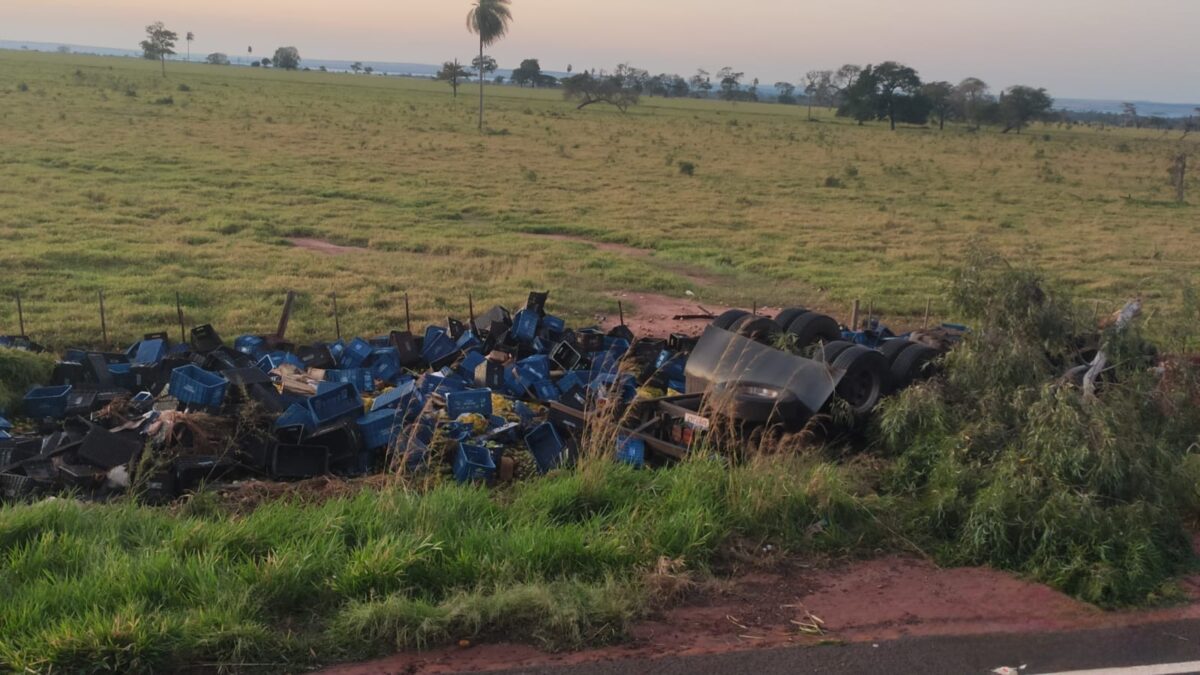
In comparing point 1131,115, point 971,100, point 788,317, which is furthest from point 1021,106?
point 788,317

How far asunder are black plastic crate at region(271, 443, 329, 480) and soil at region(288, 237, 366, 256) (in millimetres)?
10277

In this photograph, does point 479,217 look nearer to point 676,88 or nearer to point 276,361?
point 276,361

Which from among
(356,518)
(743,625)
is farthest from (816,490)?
(356,518)

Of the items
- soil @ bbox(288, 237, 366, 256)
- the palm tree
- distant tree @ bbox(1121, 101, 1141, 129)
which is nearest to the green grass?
soil @ bbox(288, 237, 366, 256)

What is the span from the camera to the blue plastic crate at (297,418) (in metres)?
7.48

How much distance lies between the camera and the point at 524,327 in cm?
1062

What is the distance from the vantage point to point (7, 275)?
13680 millimetres

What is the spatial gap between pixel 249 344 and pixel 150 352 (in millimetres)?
1019

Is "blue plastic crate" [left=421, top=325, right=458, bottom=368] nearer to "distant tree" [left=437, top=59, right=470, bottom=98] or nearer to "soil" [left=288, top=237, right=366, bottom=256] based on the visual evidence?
"soil" [left=288, top=237, right=366, bottom=256]

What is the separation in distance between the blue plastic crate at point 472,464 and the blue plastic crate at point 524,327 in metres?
3.59

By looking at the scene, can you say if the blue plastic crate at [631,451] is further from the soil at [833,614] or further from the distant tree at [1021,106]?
the distant tree at [1021,106]

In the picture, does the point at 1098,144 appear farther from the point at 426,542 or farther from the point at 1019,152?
the point at 426,542

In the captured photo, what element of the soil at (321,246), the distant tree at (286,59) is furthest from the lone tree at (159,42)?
the soil at (321,246)

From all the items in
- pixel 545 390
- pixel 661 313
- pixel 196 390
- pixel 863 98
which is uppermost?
pixel 863 98
